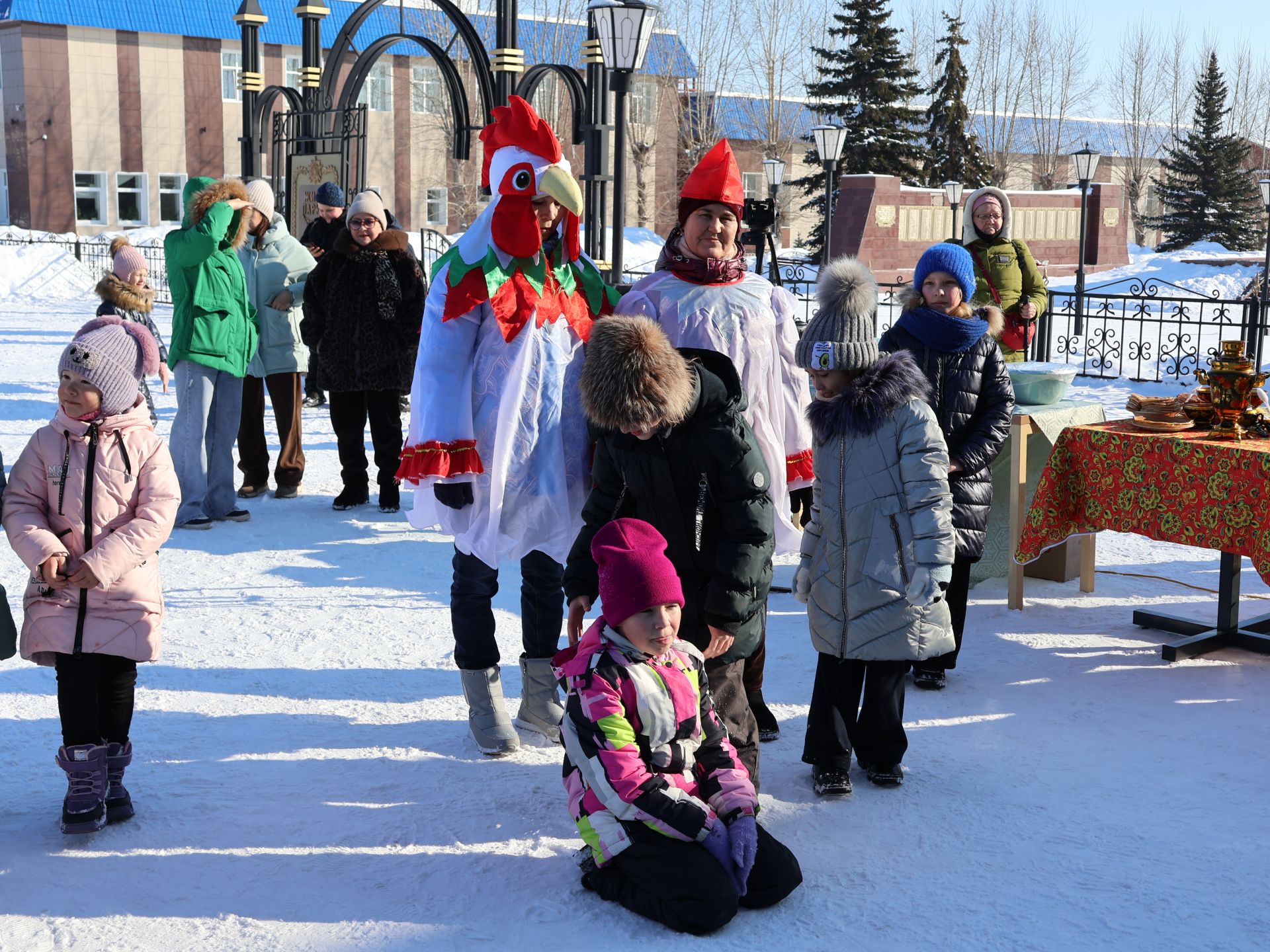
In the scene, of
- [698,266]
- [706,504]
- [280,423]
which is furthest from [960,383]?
[280,423]

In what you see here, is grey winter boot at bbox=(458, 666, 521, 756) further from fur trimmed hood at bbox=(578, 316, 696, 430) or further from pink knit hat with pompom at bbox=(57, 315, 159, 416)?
pink knit hat with pompom at bbox=(57, 315, 159, 416)

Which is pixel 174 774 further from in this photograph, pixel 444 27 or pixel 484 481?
pixel 444 27

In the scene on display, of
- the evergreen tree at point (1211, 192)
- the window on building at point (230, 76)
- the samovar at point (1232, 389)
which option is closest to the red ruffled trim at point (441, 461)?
the samovar at point (1232, 389)

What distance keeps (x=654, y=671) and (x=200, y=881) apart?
1237mm

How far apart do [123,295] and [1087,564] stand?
5.25 m

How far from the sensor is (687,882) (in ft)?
9.36

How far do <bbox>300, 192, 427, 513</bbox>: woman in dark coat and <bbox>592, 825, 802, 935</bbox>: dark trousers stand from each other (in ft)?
14.7

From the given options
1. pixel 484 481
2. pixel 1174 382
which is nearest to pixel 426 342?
pixel 484 481

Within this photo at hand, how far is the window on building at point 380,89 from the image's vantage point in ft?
123

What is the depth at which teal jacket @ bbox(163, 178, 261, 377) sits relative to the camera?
666cm

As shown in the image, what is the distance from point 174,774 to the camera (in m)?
3.79

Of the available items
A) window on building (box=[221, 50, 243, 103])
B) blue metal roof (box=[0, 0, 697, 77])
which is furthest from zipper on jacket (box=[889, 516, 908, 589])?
window on building (box=[221, 50, 243, 103])

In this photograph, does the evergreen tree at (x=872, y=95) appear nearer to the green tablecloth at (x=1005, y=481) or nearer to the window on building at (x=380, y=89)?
the window on building at (x=380, y=89)

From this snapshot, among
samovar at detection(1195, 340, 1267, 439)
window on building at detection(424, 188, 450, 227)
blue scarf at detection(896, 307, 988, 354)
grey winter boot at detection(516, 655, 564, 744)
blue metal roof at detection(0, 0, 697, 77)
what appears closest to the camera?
grey winter boot at detection(516, 655, 564, 744)
